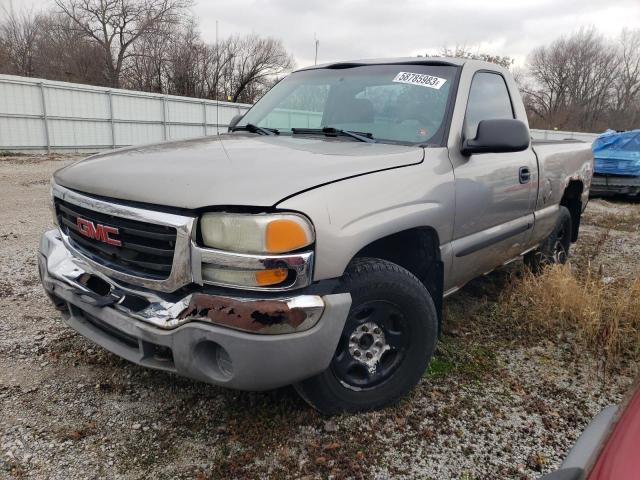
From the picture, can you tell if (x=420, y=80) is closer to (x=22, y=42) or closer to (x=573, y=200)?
(x=573, y=200)

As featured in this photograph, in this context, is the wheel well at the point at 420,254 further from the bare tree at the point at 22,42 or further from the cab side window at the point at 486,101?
the bare tree at the point at 22,42

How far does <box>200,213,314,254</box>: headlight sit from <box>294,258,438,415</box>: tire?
0.34 meters

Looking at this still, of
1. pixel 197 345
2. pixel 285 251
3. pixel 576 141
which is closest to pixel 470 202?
pixel 285 251

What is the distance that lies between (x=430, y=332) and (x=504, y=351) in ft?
3.35

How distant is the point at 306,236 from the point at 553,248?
132 inches

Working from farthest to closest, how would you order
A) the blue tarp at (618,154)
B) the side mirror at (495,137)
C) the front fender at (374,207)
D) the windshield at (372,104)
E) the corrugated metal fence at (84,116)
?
the corrugated metal fence at (84,116), the blue tarp at (618,154), the windshield at (372,104), the side mirror at (495,137), the front fender at (374,207)

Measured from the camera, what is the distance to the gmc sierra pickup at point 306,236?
1.74 metres

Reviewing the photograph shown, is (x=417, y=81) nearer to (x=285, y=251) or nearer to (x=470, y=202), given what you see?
(x=470, y=202)

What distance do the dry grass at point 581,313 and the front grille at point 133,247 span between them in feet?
8.59

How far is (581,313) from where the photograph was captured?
327cm

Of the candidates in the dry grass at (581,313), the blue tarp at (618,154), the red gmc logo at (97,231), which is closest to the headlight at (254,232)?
the red gmc logo at (97,231)

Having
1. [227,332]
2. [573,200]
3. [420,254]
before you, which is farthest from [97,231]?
[573,200]

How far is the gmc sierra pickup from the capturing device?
174cm

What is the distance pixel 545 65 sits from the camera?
156 feet
